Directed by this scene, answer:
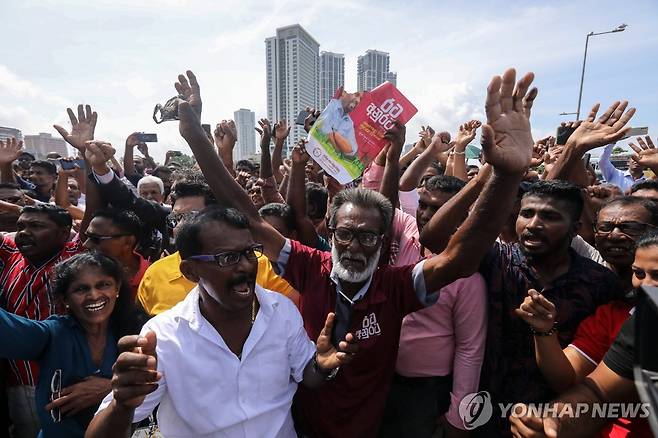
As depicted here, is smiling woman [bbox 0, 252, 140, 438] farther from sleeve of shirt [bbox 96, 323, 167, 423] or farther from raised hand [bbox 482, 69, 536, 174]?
raised hand [bbox 482, 69, 536, 174]

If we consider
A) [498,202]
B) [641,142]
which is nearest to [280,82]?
[641,142]

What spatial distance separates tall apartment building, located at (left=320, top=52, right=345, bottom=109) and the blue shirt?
31.8 metres

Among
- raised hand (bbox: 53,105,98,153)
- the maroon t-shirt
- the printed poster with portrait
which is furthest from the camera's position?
raised hand (bbox: 53,105,98,153)

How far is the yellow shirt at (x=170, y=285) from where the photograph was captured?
94.4 inches

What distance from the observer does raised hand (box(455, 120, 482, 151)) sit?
386cm

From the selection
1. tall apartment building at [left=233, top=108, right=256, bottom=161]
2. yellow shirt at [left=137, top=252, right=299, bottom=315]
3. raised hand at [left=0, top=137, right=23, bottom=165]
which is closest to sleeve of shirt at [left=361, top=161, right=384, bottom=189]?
yellow shirt at [left=137, top=252, right=299, bottom=315]

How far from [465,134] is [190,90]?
2.67 meters

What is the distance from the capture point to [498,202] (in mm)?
1784

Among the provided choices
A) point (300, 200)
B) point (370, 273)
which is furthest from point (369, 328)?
point (300, 200)

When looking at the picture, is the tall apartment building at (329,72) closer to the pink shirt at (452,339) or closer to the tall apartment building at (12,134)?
the tall apartment building at (12,134)

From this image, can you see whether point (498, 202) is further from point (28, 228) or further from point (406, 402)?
point (28, 228)

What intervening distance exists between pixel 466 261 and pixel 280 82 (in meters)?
30.6

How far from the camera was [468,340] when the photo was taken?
219cm

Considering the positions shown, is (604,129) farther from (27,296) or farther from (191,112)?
(27,296)
